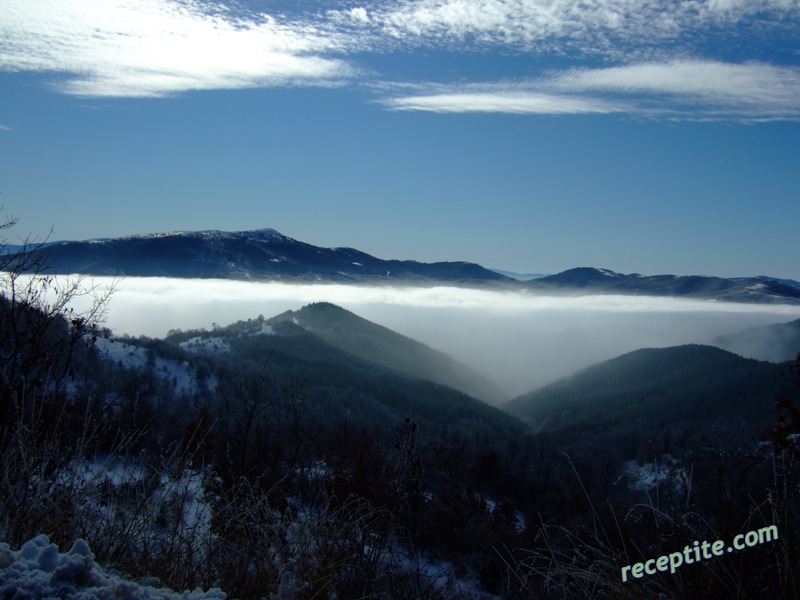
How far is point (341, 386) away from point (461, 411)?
887 inches

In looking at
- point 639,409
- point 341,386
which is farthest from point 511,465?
point 639,409

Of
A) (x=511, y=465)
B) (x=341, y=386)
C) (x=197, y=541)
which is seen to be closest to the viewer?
(x=197, y=541)

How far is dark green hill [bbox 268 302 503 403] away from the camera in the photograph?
15088 centimetres

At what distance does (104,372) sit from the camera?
2183 inches

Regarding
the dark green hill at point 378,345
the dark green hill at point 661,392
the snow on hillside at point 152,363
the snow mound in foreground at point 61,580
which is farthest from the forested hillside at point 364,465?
the dark green hill at point 378,345

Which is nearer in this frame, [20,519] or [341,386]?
[20,519]

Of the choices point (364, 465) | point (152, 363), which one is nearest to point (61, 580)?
point (364, 465)

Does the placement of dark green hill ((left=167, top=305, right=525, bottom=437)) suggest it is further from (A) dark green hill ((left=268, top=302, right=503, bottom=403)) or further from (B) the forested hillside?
(A) dark green hill ((left=268, top=302, right=503, bottom=403))

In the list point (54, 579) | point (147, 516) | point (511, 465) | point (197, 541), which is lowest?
point (511, 465)

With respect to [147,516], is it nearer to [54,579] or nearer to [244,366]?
[54,579]

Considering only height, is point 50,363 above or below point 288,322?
above

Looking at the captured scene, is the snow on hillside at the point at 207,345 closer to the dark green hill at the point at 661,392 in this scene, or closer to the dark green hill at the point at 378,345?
the dark green hill at the point at 378,345

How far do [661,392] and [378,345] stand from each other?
69297 millimetres

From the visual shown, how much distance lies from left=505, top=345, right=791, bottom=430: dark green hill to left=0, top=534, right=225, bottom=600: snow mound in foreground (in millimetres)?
98423
